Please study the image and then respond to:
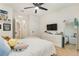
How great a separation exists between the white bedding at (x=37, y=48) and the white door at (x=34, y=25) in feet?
0.30

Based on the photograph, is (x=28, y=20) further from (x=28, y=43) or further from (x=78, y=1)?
(x=78, y=1)

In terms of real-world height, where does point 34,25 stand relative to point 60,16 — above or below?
below

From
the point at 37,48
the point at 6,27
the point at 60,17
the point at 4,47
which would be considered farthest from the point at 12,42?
the point at 60,17

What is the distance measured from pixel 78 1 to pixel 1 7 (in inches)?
45.8

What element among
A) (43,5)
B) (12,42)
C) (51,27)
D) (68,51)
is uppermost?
(43,5)

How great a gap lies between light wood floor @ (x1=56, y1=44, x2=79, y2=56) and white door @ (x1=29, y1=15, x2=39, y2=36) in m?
0.42

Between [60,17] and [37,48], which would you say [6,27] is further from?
[60,17]

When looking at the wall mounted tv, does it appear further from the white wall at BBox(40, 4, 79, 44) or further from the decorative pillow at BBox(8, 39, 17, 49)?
the decorative pillow at BBox(8, 39, 17, 49)

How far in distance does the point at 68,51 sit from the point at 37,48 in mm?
470

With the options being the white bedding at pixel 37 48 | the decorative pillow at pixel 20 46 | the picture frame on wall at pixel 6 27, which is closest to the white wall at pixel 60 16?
the white bedding at pixel 37 48

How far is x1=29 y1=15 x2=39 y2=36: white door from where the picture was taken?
1.85 m

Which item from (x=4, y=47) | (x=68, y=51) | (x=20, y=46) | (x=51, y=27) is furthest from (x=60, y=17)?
(x=4, y=47)

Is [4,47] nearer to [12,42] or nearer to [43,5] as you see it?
[12,42]

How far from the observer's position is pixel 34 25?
1.86 metres
